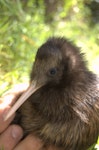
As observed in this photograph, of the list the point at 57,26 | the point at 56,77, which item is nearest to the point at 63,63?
the point at 56,77

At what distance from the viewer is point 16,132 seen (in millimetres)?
2662

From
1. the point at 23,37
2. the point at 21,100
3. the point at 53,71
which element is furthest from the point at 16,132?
the point at 23,37

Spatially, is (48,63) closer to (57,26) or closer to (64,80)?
(64,80)

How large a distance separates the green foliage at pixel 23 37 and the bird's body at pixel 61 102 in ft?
1.16

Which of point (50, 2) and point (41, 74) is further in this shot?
point (50, 2)

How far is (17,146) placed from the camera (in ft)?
8.80

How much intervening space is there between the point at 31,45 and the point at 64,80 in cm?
159

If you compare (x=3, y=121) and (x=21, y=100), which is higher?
(x=21, y=100)

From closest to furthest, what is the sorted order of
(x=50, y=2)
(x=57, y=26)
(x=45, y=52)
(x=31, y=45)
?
1. (x=45, y=52)
2. (x=31, y=45)
3. (x=57, y=26)
4. (x=50, y=2)

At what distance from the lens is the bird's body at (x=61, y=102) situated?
2.61m

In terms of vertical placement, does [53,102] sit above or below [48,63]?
below

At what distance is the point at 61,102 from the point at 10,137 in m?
0.30

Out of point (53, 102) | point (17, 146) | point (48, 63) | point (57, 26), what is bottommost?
point (17, 146)

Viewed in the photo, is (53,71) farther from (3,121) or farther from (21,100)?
(3,121)
